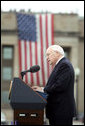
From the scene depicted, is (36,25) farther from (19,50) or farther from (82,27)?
(82,27)

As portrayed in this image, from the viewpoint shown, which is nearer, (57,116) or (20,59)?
(57,116)

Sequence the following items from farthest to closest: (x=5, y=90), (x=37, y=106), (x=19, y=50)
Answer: (x=5, y=90)
(x=19, y=50)
(x=37, y=106)

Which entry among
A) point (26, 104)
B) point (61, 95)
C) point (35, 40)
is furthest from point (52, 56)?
point (35, 40)

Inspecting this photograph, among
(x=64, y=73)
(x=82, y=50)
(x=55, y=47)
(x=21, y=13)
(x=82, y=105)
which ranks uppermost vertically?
(x=21, y=13)

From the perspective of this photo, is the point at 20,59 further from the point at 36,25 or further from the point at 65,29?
the point at 65,29

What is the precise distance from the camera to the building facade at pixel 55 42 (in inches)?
1462

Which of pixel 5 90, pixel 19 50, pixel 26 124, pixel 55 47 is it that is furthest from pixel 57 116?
pixel 5 90

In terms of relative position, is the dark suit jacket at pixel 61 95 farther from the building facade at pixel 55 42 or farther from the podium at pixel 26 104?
the building facade at pixel 55 42

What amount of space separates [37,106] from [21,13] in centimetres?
3271

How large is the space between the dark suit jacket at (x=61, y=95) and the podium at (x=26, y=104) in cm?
23

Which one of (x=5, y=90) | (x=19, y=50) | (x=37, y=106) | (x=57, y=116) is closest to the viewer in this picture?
(x=37, y=106)

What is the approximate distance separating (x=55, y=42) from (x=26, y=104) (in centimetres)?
3372

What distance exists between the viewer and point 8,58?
3897 cm

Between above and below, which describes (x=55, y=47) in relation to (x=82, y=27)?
below
